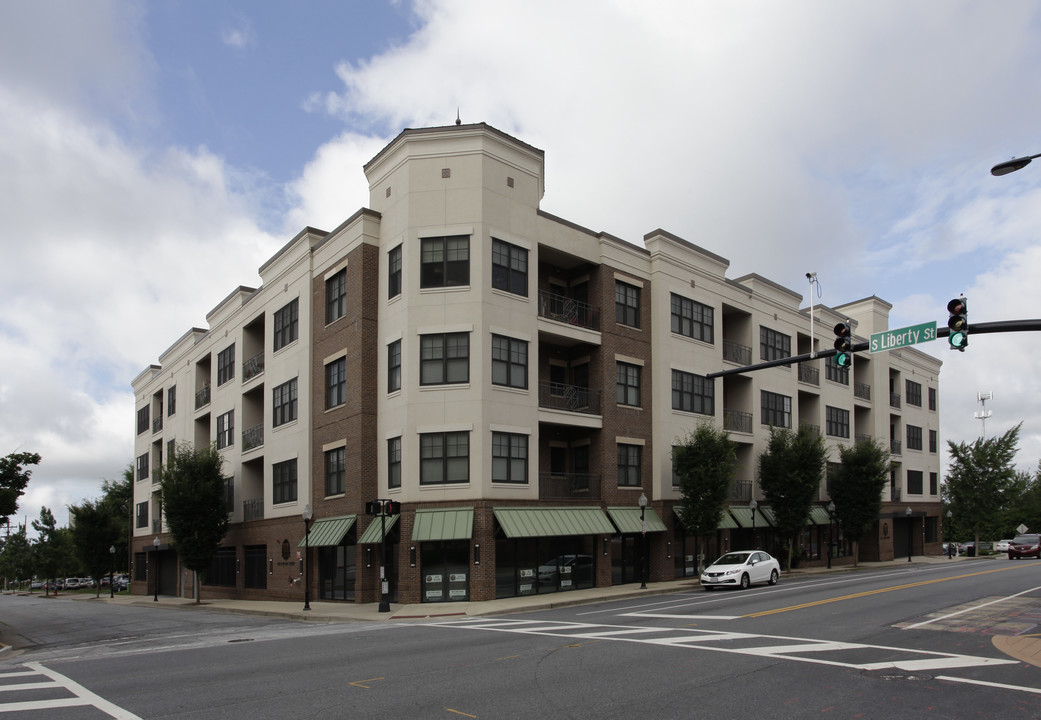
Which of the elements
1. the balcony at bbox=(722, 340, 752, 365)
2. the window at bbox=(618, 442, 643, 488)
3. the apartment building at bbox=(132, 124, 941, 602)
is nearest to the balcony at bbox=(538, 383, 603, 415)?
the apartment building at bbox=(132, 124, 941, 602)

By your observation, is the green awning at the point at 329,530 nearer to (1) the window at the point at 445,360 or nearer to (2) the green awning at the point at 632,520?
(1) the window at the point at 445,360

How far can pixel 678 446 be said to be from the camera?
36.4 metres

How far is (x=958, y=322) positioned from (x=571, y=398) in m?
18.6

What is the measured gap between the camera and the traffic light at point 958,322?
58.0 feet

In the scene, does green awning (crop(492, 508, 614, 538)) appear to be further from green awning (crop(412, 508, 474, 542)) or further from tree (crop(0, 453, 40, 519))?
tree (crop(0, 453, 40, 519))

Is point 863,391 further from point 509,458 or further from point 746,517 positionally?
point 509,458

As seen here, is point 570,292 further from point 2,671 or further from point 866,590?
point 2,671

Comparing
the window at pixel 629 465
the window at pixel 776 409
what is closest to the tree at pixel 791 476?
the window at pixel 776 409

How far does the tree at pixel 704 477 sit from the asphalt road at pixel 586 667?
38.5 ft

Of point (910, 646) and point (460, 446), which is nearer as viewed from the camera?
point (910, 646)

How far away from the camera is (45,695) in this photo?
12.3 m

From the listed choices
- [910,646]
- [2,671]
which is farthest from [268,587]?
[910,646]

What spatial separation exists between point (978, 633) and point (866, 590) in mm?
11446

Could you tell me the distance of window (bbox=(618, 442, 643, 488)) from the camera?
116 ft
